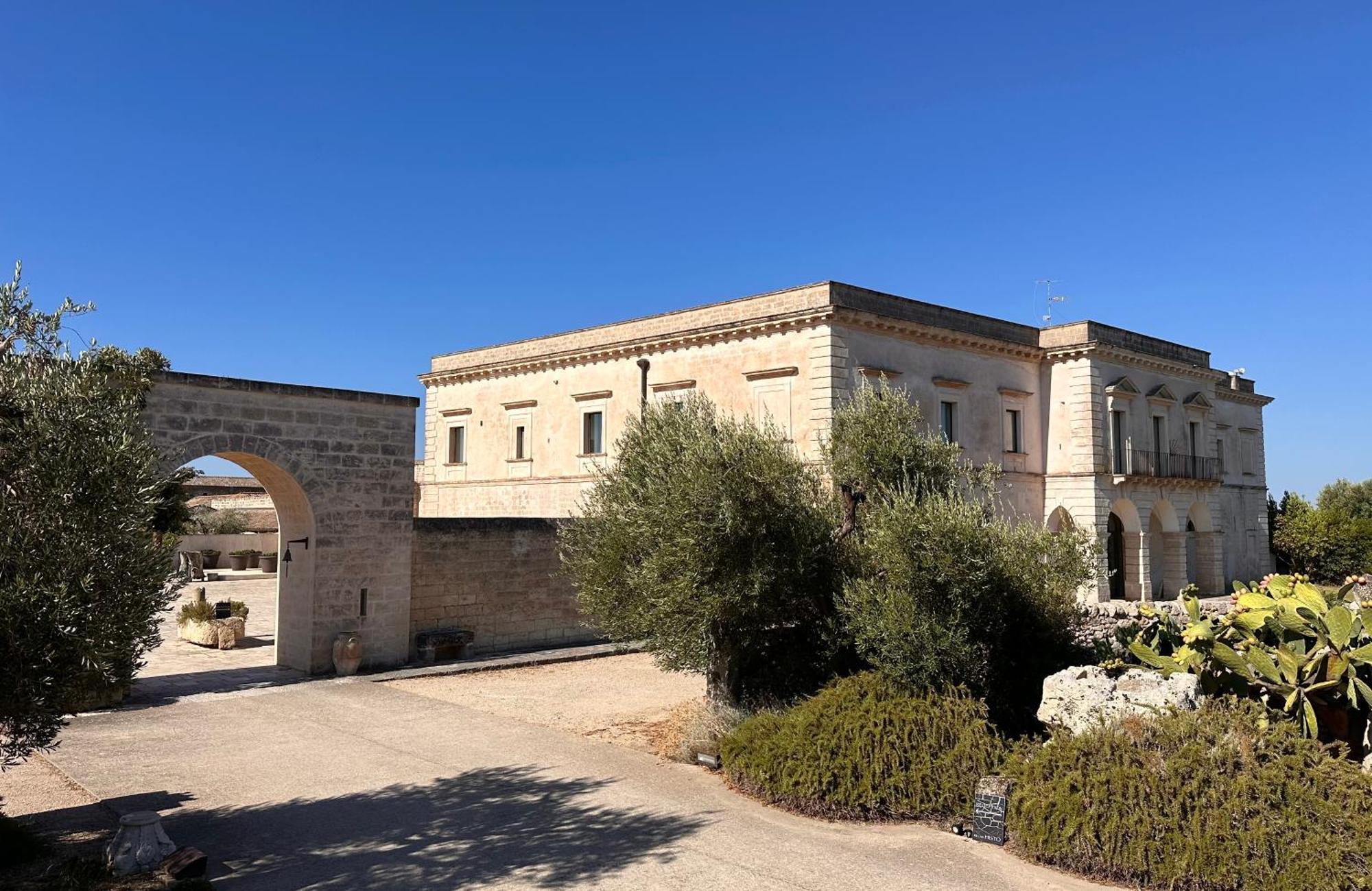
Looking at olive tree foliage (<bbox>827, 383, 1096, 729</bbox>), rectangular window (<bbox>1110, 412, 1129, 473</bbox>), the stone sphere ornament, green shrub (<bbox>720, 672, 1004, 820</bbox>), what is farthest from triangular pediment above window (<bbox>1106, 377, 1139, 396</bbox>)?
the stone sphere ornament

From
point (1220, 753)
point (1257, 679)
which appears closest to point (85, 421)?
point (1220, 753)

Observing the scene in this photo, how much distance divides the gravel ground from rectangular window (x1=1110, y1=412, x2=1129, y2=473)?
18.2 m

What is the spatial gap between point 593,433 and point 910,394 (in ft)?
30.0

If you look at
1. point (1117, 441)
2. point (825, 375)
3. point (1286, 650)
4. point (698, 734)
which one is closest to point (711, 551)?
point (698, 734)

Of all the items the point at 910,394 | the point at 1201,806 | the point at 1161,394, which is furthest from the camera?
the point at 1161,394

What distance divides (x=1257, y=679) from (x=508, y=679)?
10.5 metres

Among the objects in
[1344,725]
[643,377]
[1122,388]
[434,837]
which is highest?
[1122,388]

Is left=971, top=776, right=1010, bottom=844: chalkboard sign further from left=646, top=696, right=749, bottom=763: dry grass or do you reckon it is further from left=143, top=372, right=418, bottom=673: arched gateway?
left=143, top=372, right=418, bottom=673: arched gateway

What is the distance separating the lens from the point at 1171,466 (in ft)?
99.2

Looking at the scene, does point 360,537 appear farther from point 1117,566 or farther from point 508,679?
point 1117,566

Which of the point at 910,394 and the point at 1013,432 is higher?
the point at 910,394

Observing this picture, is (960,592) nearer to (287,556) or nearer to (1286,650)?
(1286,650)

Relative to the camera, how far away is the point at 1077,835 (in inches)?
275

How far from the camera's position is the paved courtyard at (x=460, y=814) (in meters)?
6.66
